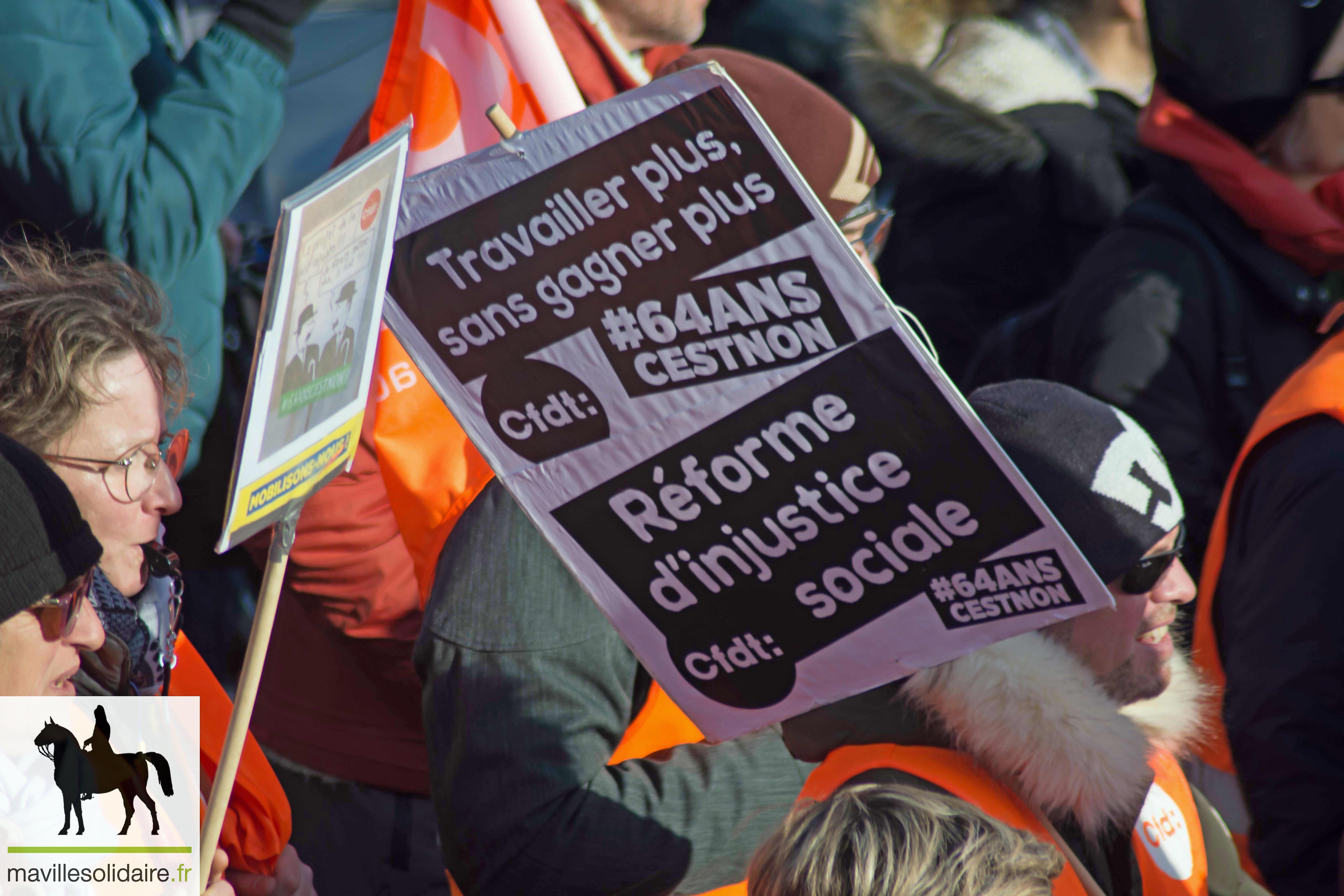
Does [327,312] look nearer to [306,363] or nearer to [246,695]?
[306,363]

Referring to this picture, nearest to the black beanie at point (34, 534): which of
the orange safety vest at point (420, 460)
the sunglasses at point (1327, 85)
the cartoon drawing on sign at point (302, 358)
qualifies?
the cartoon drawing on sign at point (302, 358)

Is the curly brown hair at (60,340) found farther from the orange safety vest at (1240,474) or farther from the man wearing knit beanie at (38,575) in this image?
the orange safety vest at (1240,474)

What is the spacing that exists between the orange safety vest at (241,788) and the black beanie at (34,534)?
0.72m

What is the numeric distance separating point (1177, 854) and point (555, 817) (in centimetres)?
88

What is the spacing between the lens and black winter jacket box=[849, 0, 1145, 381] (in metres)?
3.67

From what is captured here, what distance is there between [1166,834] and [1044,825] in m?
0.31

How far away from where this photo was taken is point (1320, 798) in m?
2.13

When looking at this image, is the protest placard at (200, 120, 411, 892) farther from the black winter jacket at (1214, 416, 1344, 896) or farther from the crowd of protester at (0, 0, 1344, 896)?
the black winter jacket at (1214, 416, 1344, 896)

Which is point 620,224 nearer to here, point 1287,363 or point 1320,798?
point 1320,798

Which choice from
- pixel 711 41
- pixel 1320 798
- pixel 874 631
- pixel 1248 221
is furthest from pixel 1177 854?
pixel 711 41

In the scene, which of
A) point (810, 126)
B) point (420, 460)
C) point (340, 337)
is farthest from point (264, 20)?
point (340, 337)

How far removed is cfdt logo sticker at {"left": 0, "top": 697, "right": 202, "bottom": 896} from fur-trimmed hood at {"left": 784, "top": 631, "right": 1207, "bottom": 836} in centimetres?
83

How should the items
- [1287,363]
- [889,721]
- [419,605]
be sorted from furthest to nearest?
[1287,363]
[419,605]
[889,721]

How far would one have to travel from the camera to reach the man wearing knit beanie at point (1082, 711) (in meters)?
1.63
